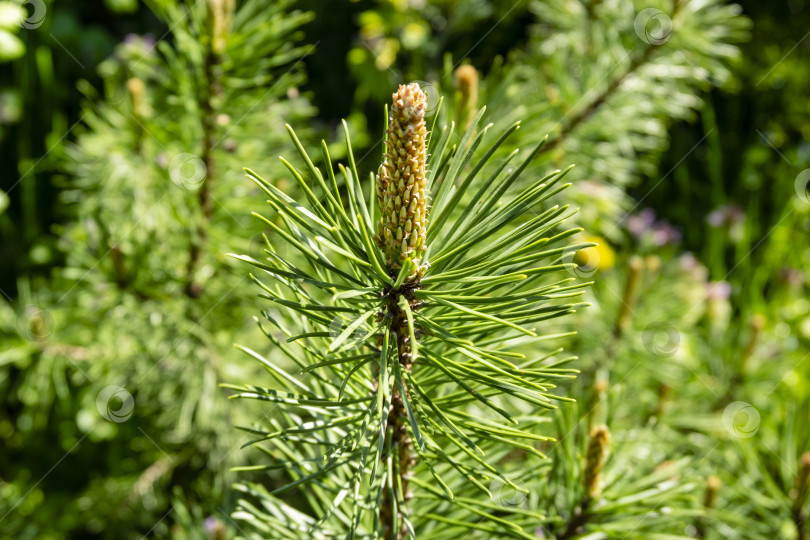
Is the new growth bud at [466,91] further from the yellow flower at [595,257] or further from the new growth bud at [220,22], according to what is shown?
the yellow flower at [595,257]

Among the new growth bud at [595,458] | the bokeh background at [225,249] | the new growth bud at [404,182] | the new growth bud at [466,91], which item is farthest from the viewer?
the bokeh background at [225,249]

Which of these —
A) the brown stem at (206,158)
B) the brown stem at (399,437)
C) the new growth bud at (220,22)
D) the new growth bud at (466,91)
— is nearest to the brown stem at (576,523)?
the brown stem at (399,437)

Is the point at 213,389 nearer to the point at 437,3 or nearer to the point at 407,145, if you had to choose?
the point at 407,145

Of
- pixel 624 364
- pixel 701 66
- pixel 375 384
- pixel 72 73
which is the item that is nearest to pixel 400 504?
pixel 375 384

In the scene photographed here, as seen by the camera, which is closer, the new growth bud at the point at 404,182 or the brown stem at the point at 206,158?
the new growth bud at the point at 404,182

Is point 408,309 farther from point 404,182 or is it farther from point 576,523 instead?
point 576,523

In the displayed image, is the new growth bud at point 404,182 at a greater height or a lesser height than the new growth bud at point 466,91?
lesser

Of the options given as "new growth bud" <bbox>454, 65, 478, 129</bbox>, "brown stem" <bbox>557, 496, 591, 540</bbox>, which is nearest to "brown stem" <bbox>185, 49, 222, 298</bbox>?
"new growth bud" <bbox>454, 65, 478, 129</bbox>

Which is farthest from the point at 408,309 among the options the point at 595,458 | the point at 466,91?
the point at 466,91
